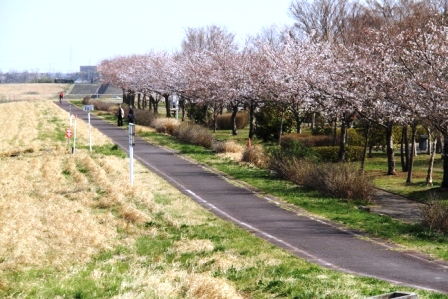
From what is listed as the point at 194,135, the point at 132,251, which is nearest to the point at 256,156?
the point at 194,135

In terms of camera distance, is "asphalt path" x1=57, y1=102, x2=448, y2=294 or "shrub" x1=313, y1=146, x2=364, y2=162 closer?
"asphalt path" x1=57, y1=102, x2=448, y2=294

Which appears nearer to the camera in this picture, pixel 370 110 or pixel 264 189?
pixel 264 189

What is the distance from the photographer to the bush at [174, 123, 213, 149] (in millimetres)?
39031

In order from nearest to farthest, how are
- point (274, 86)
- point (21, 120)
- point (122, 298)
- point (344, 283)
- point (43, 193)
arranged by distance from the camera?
point (122, 298), point (344, 283), point (43, 193), point (274, 86), point (21, 120)

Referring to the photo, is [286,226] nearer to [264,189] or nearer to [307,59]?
[264,189]

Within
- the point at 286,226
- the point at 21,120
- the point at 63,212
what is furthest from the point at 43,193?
the point at 21,120

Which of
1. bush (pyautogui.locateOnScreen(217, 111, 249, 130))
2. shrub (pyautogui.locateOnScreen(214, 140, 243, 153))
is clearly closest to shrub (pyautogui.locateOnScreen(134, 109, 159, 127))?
bush (pyautogui.locateOnScreen(217, 111, 249, 130))

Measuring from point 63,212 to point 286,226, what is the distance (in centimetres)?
508

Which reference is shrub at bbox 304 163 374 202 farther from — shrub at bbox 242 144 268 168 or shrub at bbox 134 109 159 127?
shrub at bbox 134 109 159 127

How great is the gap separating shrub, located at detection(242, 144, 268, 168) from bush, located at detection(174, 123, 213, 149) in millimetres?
7142

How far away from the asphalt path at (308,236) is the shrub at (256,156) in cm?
246

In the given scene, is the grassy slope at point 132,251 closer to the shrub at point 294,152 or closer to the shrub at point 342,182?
the shrub at point 342,182

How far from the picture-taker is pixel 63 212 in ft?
58.0

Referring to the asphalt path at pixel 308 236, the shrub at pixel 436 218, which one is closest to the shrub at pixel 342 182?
the asphalt path at pixel 308 236
